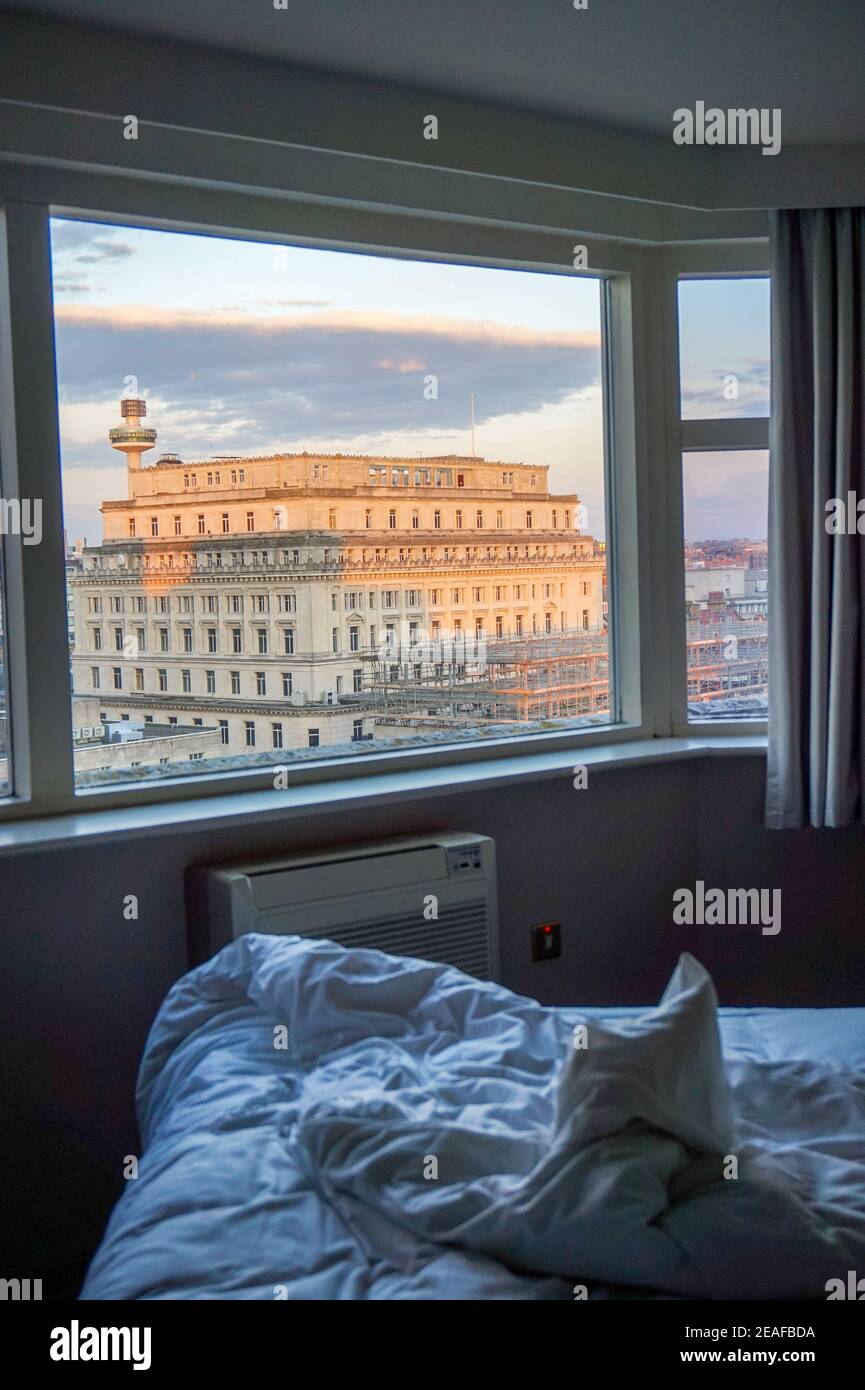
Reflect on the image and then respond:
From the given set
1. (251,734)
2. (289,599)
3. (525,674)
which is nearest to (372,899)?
(251,734)

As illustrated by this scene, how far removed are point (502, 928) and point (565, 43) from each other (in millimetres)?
2050

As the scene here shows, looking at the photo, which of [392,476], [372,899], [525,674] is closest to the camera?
[372,899]

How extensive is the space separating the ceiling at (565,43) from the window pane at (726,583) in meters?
0.95

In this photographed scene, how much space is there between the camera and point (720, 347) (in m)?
3.56

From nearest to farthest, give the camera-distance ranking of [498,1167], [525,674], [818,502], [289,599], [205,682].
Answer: [498,1167]
[205,682]
[289,599]
[818,502]
[525,674]

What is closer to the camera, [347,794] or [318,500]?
[347,794]

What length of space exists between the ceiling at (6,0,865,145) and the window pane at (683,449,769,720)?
95cm

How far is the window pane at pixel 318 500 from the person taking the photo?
2.76m

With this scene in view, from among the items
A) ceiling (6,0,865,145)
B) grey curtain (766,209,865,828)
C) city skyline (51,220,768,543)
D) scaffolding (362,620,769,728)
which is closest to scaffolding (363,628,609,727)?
scaffolding (362,620,769,728)

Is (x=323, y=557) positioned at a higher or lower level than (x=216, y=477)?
lower

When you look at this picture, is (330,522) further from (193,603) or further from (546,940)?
(546,940)

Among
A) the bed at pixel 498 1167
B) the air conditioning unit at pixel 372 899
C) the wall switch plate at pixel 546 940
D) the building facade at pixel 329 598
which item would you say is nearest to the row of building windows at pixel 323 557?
the building facade at pixel 329 598

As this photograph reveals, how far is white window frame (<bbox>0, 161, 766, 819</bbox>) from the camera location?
260 centimetres
